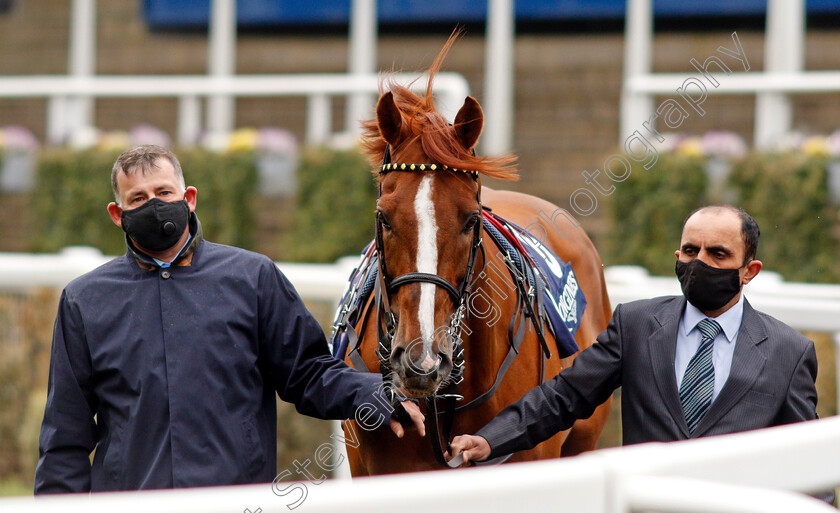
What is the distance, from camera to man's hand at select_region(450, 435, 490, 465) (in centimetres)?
269

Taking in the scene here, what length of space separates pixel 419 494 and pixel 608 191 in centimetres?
588

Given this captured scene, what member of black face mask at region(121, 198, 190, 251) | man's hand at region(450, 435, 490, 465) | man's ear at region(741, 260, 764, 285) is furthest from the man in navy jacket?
man's ear at region(741, 260, 764, 285)

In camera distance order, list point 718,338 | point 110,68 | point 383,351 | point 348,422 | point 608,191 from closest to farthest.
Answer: point 718,338
point 383,351
point 348,422
point 608,191
point 110,68

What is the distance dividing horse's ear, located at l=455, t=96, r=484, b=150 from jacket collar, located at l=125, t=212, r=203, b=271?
820 mm

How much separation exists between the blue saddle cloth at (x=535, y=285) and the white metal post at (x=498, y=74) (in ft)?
15.1

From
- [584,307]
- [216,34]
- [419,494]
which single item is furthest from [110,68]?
[419,494]

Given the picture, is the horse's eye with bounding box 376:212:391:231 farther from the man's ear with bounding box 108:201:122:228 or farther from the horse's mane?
the man's ear with bounding box 108:201:122:228

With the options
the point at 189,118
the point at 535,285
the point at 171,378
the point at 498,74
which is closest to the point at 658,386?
the point at 535,285

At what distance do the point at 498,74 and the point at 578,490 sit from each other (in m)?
7.47

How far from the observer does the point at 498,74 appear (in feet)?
27.6

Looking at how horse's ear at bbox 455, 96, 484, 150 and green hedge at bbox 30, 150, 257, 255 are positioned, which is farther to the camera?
green hedge at bbox 30, 150, 257, 255

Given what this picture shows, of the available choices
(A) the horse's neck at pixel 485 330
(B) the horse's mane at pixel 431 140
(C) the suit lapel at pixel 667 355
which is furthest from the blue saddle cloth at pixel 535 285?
(C) the suit lapel at pixel 667 355

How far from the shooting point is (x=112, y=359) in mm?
2527

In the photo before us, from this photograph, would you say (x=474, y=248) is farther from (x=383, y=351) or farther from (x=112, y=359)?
(x=112, y=359)
